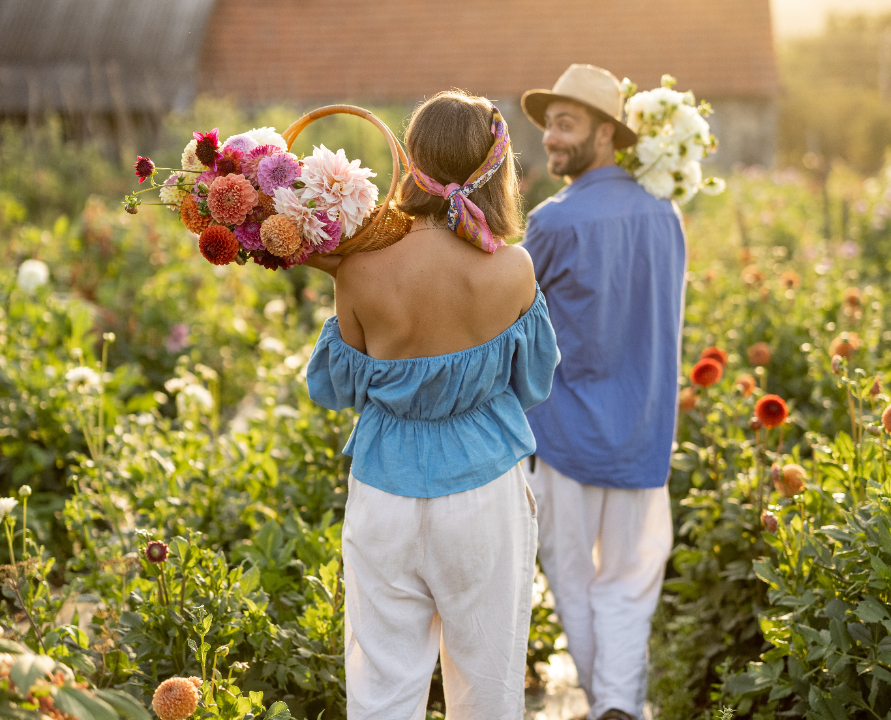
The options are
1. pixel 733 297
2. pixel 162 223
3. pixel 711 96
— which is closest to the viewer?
pixel 733 297

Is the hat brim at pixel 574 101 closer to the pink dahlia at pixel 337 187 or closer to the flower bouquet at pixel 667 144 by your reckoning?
the flower bouquet at pixel 667 144

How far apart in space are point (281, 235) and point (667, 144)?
5.70 ft

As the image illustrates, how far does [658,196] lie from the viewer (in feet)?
9.44

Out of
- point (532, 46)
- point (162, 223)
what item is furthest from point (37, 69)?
point (162, 223)

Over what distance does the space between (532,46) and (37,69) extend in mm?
9869

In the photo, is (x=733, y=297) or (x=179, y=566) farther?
(x=733, y=297)

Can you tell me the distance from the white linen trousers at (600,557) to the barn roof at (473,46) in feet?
47.5

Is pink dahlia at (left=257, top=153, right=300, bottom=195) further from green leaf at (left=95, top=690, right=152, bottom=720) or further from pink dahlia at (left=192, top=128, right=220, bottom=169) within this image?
green leaf at (left=95, top=690, right=152, bottom=720)

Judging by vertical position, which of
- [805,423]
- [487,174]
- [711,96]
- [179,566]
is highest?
[711,96]

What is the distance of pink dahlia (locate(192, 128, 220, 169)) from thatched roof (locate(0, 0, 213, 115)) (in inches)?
640

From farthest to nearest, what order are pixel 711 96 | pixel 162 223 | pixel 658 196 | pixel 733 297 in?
pixel 711 96 < pixel 162 223 < pixel 733 297 < pixel 658 196

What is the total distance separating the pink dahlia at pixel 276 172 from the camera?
172 centimetres

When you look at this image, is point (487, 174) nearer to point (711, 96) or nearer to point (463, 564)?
point (463, 564)

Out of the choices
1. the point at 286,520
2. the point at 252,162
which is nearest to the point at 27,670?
the point at 252,162
